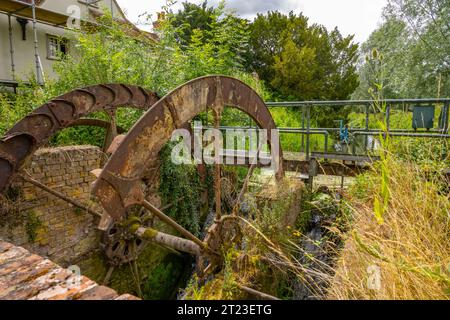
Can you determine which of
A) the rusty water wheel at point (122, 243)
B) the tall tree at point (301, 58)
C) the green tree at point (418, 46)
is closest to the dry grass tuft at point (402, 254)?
the rusty water wheel at point (122, 243)

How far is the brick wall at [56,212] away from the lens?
144 inches

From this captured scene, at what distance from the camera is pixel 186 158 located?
5.42 metres

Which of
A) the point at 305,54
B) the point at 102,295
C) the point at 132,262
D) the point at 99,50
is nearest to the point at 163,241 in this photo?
the point at 102,295

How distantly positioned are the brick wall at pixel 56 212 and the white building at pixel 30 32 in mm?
7193

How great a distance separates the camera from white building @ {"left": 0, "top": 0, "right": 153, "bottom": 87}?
10023 millimetres

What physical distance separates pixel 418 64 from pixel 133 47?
1172 centimetres

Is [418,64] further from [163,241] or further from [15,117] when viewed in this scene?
[15,117]

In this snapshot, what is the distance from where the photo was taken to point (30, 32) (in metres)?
11.2

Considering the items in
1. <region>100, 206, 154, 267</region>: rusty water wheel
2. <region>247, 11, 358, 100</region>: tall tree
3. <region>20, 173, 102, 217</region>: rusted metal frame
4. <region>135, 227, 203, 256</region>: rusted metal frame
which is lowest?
<region>100, 206, 154, 267</region>: rusty water wheel

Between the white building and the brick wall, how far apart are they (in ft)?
23.6

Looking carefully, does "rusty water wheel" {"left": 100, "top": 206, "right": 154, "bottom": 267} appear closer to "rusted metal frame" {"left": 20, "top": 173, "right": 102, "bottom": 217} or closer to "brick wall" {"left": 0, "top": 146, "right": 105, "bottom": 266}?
"brick wall" {"left": 0, "top": 146, "right": 105, "bottom": 266}

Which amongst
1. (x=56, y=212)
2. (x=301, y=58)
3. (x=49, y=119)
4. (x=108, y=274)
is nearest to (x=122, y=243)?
(x=108, y=274)

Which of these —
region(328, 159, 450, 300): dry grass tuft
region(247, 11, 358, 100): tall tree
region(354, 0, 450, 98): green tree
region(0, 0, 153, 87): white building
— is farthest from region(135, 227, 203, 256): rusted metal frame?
region(354, 0, 450, 98): green tree

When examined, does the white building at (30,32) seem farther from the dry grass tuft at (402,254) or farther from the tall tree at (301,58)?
the dry grass tuft at (402,254)
